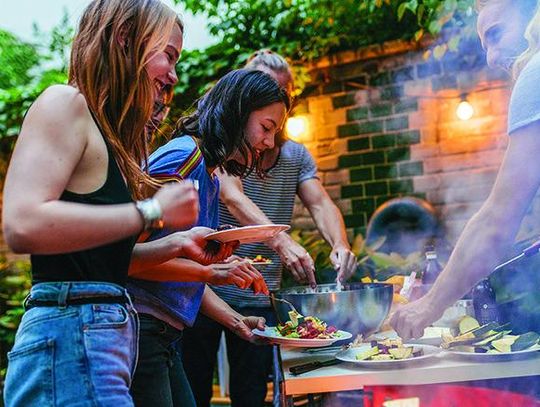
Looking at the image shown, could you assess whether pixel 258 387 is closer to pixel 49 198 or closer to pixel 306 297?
pixel 306 297

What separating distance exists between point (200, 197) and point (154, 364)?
1.90ft

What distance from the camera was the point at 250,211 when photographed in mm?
2846

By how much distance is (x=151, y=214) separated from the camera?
47.2 inches

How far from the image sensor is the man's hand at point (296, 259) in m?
2.56

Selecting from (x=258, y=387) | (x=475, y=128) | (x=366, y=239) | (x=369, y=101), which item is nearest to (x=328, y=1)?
(x=369, y=101)

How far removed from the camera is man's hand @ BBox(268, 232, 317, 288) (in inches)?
101

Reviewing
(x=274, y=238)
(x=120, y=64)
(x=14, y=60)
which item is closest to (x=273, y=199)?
(x=274, y=238)

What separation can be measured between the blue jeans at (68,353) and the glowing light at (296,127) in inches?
186

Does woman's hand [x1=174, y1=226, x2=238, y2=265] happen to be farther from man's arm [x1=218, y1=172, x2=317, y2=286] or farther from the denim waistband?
man's arm [x1=218, y1=172, x2=317, y2=286]

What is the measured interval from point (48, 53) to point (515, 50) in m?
7.16

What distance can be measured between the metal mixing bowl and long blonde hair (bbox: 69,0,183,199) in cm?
90

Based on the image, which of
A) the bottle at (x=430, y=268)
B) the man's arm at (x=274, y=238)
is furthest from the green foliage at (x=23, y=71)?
the bottle at (x=430, y=268)

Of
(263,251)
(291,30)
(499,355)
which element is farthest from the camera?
(291,30)

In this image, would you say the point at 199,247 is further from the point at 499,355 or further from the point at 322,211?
the point at 322,211
